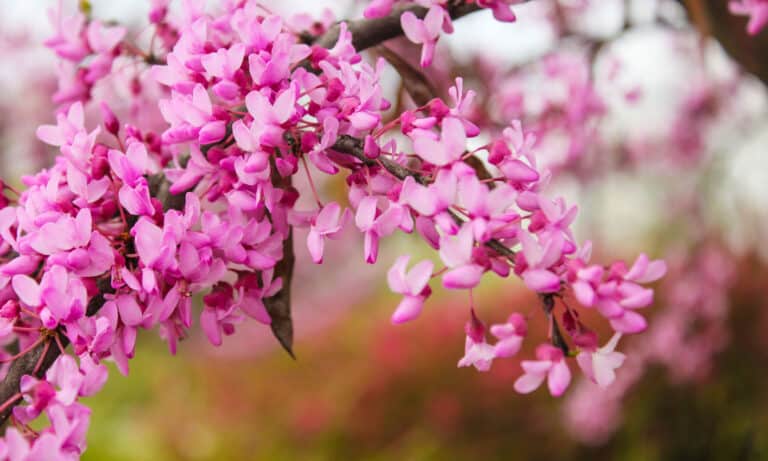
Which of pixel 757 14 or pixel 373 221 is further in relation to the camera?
pixel 757 14

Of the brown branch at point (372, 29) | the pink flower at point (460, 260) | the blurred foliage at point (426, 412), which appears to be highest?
the brown branch at point (372, 29)

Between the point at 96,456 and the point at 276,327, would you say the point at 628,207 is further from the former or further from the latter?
the point at 276,327

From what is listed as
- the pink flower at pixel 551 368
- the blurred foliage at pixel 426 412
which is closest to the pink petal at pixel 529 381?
the pink flower at pixel 551 368

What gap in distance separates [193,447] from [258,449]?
0.72 feet

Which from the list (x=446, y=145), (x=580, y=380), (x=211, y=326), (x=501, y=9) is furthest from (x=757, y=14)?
(x=580, y=380)

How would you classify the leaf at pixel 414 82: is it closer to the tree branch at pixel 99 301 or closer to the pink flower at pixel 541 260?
the tree branch at pixel 99 301

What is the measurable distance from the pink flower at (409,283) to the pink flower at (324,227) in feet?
0.18

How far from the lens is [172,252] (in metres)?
0.41

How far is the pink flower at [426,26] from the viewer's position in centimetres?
48

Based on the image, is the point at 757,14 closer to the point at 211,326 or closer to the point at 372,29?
the point at 372,29

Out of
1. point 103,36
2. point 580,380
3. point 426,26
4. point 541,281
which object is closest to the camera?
point 541,281

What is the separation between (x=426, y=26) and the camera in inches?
19.1

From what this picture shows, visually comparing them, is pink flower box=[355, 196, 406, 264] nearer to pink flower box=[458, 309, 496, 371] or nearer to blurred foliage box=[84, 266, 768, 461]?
pink flower box=[458, 309, 496, 371]

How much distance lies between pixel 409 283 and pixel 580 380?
184 centimetres
